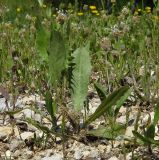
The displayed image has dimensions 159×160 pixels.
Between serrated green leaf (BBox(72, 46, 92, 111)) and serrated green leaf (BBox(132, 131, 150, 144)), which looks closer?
serrated green leaf (BBox(132, 131, 150, 144))

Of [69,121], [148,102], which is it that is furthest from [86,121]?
[148,102]

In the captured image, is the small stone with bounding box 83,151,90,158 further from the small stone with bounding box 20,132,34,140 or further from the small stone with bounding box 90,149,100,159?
the small stone with bounding box 20,132,34,140

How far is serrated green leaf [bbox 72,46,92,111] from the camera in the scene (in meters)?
2.81

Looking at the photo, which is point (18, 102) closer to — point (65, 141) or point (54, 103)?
point (54, 103)

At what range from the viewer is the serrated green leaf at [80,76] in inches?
111

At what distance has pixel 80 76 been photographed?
2.90 meters

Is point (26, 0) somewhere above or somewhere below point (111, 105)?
above

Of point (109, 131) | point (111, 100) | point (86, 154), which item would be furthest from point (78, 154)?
point (111, 100)

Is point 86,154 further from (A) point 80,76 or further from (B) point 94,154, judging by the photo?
(A) point 80,76

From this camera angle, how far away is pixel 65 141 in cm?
260

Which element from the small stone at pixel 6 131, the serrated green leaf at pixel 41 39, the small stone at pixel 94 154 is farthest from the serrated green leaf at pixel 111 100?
the serrated green leaf at pixel 41 39

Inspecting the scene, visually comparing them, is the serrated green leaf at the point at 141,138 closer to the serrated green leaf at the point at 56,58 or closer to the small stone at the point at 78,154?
the small stone at the point at 78,154

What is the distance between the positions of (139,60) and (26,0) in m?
0.94

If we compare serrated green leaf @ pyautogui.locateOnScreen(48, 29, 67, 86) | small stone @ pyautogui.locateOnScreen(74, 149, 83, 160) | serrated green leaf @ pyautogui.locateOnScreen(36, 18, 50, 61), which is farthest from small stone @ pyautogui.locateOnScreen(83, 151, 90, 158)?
serrated green leaf @ pyautogui.locateOnScreen(36, 18, 50, 61)
